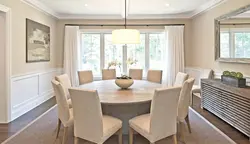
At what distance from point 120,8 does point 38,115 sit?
138 inches

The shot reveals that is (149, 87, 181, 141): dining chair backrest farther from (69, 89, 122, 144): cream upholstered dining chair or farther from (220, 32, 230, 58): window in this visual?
(220, 32, 230, 58): window

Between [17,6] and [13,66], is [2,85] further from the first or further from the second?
[17,6]

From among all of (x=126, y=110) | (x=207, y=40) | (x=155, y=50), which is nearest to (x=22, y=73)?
(x=126, y=110)

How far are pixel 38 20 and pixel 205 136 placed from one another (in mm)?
4749

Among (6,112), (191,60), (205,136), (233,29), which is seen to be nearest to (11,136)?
(6,112)

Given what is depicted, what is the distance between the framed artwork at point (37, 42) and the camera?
17.5ft

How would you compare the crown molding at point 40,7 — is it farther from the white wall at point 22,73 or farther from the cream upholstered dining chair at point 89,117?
the cream upholstered dining chair at point 89,117

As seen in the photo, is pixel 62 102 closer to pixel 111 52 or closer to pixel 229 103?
pixel 229 103

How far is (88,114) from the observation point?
257 cm

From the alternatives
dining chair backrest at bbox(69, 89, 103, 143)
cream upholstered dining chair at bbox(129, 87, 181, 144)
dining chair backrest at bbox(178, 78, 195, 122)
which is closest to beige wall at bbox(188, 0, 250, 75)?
Answer: dining chair backrest at bbox(178, 78, 195, 122)

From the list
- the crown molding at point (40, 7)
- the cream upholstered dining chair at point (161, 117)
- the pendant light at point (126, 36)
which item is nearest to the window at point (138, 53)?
the crown molding at point (40, 7)

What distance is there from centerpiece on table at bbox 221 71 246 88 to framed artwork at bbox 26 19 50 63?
4203 millimetres

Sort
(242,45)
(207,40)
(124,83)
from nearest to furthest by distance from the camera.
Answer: (124,83)
(242,45)
(207,40)

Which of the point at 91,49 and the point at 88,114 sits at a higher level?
the point at 91,49
